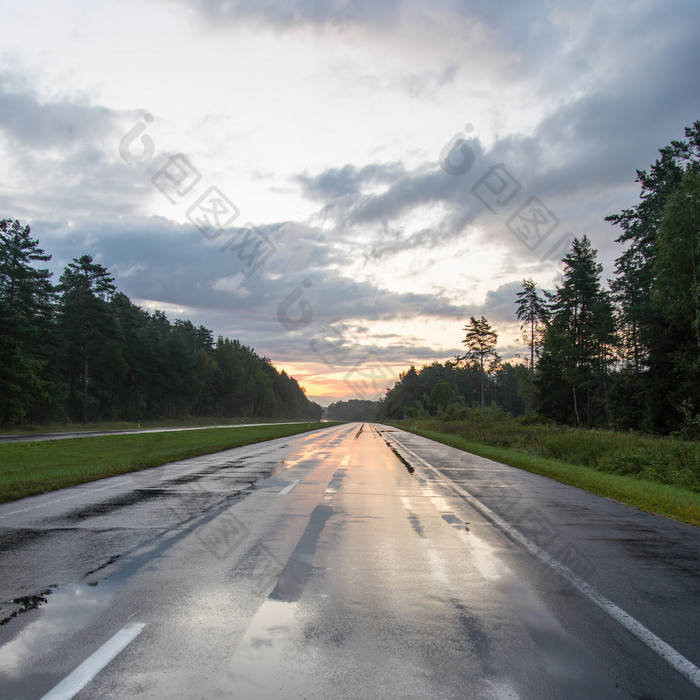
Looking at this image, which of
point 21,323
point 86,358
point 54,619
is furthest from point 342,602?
point 86,358

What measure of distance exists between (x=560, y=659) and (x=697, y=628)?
152 centimetres

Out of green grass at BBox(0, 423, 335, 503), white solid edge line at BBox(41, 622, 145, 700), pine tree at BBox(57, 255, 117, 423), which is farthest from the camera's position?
pine tree at BBox(57, 255, 117, 423)

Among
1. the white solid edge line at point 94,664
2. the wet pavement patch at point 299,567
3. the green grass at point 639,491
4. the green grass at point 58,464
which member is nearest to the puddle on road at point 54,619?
the white solid edge line at point 94,664

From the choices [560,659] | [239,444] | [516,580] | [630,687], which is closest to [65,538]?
[516,580]

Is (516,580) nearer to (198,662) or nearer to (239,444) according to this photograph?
(198,662)

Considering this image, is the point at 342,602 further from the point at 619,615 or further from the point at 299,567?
the point at 619,615

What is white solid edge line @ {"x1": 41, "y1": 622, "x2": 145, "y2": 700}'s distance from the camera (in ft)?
11.1

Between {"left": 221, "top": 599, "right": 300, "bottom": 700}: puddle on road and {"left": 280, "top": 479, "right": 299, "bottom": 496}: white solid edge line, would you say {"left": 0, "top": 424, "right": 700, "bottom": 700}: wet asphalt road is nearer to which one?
{"left": 221, "top": 599, "right": 300, "bottom": 700}: puddle on road

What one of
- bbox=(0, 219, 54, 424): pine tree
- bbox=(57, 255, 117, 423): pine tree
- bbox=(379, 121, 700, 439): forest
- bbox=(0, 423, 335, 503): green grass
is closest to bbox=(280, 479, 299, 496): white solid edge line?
bbox=(0, 423, 335, 503): green grass

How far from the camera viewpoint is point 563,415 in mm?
68875

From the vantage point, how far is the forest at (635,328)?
3319 centimetres

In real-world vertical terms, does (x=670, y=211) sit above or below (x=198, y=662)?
above

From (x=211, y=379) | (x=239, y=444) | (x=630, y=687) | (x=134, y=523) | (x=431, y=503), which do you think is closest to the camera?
(x=630, y=687)

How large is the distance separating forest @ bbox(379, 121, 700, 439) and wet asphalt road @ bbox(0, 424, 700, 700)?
2600 cm
